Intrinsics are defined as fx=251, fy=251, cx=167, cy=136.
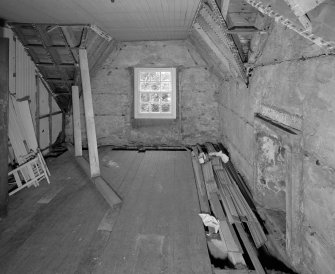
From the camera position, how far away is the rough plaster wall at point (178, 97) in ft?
21.5

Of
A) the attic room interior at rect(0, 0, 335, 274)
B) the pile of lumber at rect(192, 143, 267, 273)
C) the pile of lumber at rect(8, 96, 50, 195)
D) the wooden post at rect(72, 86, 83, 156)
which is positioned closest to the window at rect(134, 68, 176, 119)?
the attic room interior at rect(0, 0, 335, 274)

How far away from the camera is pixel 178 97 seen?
6789 millimetres

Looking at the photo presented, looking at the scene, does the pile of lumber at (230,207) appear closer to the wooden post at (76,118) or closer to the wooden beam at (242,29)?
the wooden beam at (242,29)

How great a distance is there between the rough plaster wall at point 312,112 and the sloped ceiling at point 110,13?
4.96 feet

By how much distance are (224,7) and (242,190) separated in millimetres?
2634

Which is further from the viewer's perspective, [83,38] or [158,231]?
[83,38]

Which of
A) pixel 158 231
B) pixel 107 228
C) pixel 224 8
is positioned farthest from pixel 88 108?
pixel 224 8

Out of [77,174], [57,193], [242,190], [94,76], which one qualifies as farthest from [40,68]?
[242,190]

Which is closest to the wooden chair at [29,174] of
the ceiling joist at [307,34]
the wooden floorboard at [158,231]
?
the wooden floorboard at [158,231]

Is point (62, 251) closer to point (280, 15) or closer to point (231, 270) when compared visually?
point (231, 270)

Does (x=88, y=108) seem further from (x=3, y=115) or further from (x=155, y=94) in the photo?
(x=155, y=94)

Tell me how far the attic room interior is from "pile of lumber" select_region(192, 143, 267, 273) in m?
0.02

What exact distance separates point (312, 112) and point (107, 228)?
8.33 ft

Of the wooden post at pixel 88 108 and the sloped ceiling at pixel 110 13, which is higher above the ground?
the sloped ceiling at pixel 110 13
